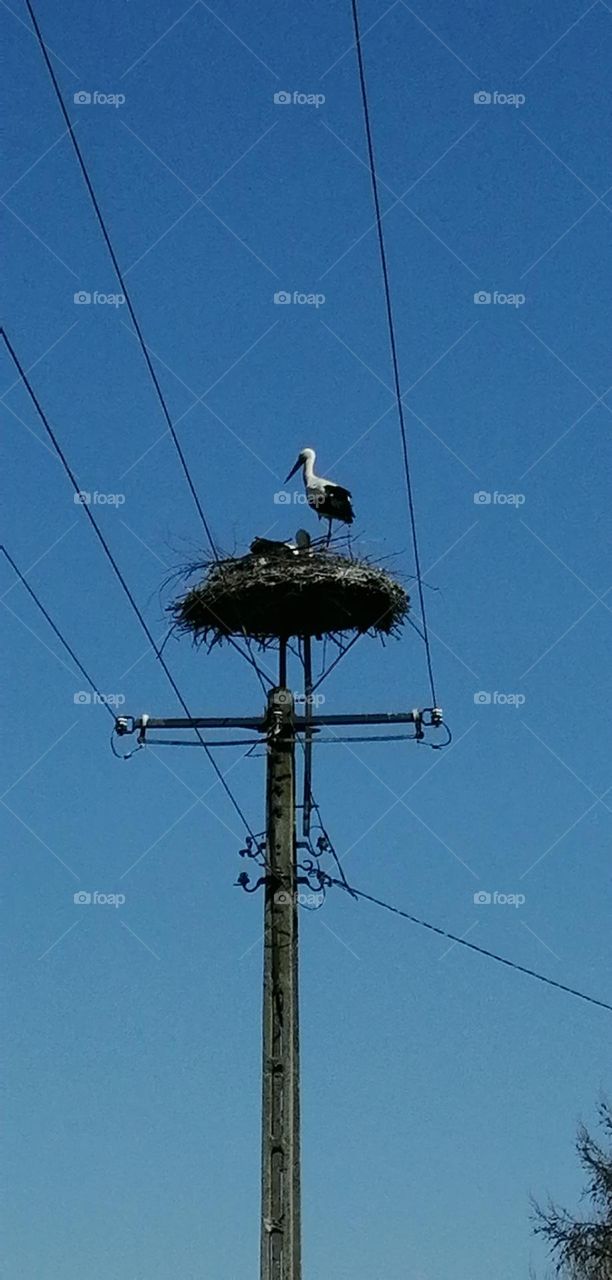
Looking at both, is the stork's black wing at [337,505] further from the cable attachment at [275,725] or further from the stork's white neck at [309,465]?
the cable attachment at [275,725]

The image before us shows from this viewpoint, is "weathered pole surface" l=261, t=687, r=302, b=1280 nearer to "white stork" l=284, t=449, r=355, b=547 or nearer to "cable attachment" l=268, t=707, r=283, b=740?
"cable attachment" l=268, t=707, r=283, b=740

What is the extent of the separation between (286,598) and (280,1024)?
2872mm

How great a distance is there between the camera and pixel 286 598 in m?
13.8

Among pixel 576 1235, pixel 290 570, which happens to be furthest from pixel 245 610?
pixel 576 1235

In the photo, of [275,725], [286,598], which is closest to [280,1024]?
[275,725]

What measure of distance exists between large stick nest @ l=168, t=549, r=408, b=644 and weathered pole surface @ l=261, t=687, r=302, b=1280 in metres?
0.72

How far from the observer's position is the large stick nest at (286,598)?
13852 mm

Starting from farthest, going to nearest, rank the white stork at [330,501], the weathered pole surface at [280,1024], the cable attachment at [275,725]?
the white stork at [330,501] < the cable attachment at [275,725] < the weathered pole surface at [280,1024]

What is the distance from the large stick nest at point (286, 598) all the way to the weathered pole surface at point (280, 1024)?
720mm

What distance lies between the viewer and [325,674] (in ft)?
45.3

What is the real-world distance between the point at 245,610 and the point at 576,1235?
10886 millimetres

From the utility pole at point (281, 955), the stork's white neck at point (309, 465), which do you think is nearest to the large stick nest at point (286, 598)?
the utility pole at point (281, 955)

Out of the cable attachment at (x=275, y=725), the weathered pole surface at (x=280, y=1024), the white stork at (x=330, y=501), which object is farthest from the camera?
the white stork at (x=330, y=501)

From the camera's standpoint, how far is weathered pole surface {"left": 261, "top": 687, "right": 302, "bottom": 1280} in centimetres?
1188
